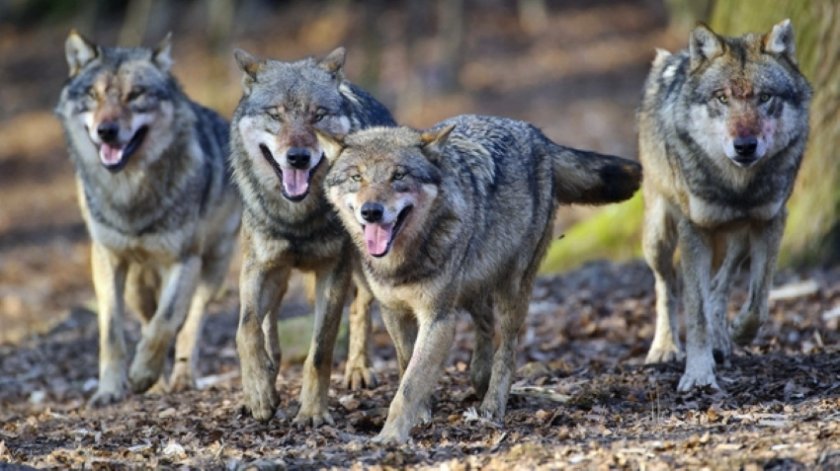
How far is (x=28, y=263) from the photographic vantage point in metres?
17.5

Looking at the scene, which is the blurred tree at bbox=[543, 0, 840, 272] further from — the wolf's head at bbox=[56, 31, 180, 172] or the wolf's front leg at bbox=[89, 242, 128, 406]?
the wolf's front leg at bbox=[89, 242, 128, 406]

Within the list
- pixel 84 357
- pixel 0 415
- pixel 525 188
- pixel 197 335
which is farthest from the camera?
pixel 84 357

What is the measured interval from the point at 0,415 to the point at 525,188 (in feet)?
13.8

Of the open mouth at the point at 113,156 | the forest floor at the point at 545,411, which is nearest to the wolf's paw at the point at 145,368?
the forest floor at the point at 545,411

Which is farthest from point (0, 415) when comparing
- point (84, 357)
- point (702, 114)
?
point (702, 114)

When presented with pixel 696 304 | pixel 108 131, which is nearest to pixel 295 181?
pixel 108 131

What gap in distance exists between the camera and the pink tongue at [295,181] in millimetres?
6938

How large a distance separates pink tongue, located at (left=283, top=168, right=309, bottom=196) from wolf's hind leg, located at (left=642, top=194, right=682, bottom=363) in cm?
276

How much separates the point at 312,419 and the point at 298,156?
4.94 ft

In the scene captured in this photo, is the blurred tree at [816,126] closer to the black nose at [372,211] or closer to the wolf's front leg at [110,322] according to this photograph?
the black nose at [372,211]

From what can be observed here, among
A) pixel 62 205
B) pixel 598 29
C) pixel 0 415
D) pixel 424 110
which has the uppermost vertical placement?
pixel 598 29

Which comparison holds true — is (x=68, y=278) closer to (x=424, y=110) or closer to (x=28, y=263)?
(x=28, y=263)

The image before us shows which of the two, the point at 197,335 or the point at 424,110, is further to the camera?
the point at 424,110

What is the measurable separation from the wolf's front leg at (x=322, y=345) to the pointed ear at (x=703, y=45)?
2.59 metres
